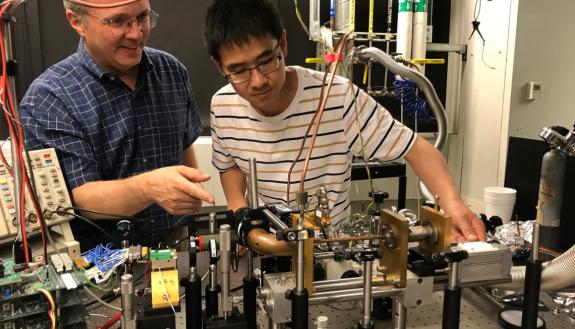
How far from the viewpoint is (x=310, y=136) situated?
1.42m

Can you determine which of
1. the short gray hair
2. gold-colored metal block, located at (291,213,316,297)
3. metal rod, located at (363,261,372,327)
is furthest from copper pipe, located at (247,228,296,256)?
the short gray hair

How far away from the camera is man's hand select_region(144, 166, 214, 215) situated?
968mm

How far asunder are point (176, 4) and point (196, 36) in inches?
9.7

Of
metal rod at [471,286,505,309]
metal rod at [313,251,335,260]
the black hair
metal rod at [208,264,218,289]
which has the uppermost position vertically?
the black hair

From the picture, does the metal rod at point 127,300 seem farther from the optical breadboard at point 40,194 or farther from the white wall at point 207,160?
the white wall at point 207,160

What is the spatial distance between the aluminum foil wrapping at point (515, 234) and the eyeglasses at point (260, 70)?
0.83 m

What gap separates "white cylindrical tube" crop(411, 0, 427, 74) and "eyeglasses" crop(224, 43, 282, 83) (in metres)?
Answer: 1.79

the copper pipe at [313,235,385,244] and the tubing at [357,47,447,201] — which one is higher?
the tubing at [357,47,447,201]

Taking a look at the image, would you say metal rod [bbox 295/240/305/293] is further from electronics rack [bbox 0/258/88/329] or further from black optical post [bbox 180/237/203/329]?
electronics rack [bbox 0/258/88/329]

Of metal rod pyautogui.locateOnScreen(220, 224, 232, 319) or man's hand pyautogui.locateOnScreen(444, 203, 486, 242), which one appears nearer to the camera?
metal rod pyautogui.locateOnScreen(220, 224, 232, 319)

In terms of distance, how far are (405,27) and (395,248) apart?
2251 mm

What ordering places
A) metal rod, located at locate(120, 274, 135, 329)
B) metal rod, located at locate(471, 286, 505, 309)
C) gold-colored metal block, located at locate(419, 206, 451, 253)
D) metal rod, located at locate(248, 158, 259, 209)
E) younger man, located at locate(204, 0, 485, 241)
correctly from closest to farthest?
metal rod, located at locate(120, 274, 135, 329)
gold-colored metal block, located at locate(419, 206, 451, 253)
metal rod, located at locate(248, 158, 259, 209)
metal rod, located at locate(471, 286, 505, 309)
younger man, located at locate(204, 0, 485, 241)

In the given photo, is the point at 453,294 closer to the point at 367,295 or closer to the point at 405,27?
the point at 367,295

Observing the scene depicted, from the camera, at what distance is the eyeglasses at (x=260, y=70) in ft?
3.93
